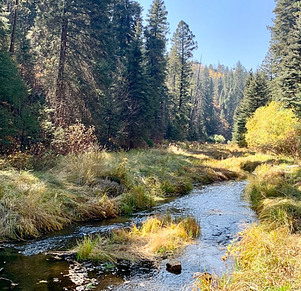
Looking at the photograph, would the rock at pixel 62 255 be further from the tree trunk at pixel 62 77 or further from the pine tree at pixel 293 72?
the pine tree at pixel 293 72

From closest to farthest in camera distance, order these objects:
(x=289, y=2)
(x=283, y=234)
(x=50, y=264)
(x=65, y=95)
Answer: (x=50, y=264), (x=283, y=234), (x=65, y=95), (x=289, y=2)

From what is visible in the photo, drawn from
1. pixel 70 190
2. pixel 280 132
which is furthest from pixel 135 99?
pixel 70 190

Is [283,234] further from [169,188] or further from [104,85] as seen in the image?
[104,85]

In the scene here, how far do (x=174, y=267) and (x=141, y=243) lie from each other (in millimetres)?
1264

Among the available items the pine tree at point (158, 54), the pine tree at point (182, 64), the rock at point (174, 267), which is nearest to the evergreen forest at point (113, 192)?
the rock at point (174, 267)

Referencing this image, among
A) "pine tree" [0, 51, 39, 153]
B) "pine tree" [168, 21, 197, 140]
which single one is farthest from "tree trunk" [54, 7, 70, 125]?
"pine tree" [168, 21, 197, 140]

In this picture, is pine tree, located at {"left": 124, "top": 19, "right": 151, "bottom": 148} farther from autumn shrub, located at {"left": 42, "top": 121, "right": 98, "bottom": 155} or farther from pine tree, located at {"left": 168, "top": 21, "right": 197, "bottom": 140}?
pine tree, located at {"left": 168, "top": 21, "right": 197, "bottom": 140}

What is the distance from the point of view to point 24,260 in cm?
490

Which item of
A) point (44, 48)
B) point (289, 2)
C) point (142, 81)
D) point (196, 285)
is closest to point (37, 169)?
point (196, 285)

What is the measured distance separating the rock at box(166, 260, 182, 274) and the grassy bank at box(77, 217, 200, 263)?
48 centimetres

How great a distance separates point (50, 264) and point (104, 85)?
1928cm

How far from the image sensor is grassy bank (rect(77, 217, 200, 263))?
5.13 meters

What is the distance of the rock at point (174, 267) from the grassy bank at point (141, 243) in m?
0.48

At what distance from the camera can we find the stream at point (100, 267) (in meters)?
4.15
